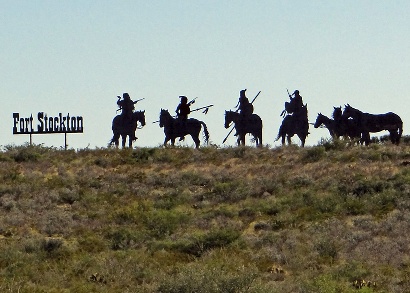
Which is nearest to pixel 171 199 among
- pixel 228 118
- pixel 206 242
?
pixel 206 242

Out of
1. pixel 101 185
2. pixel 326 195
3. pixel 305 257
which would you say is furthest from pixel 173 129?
pixel 305 257

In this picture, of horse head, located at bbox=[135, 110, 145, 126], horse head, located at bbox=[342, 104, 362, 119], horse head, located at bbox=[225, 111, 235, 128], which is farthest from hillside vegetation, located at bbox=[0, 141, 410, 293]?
horse head, located at bbox=[342, 104, 362, 119]

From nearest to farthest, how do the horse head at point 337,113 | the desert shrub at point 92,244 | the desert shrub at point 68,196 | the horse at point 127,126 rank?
the desert shrub at point 92,244, the desert shrub at point 68,196, the horse at point 127,126, the horse head at point 337,113

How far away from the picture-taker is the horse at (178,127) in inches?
1931

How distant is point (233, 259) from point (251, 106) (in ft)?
77.7

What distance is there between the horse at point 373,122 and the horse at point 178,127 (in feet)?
21.2


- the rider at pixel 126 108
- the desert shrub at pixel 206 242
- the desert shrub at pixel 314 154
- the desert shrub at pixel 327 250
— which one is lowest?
the desert shrub at pixel 327 250

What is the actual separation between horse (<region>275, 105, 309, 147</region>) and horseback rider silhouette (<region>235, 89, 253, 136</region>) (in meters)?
1.59

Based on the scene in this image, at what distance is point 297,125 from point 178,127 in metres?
5.14

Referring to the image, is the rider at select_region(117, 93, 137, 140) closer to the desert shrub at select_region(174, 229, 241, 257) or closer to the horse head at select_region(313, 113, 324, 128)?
the horse head at select_region(313, 113, 324, 128)

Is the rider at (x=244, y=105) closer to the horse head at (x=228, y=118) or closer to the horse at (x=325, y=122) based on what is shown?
the horse head at (x=228, y=118)

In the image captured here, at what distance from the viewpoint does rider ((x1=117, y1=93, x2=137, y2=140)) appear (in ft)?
161

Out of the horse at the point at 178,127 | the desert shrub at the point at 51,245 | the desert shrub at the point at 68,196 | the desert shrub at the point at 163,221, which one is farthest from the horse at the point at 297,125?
the desert shrub at the point at 51,245

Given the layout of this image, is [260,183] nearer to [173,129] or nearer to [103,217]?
[103,217]
